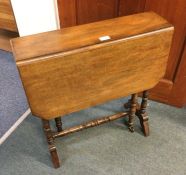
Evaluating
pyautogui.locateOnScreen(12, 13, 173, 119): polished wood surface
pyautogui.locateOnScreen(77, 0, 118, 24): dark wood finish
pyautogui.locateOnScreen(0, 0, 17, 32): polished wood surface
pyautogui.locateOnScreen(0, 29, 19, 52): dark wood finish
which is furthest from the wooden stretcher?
pyautogui.locateOnScreen(0, 29, 19, 52): dark wood finish

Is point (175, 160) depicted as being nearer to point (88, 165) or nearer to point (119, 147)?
point (119, 147)

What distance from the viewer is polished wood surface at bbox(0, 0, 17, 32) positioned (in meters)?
2.11

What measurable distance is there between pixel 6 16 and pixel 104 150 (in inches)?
63.2

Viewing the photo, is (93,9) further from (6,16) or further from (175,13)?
(6,16)

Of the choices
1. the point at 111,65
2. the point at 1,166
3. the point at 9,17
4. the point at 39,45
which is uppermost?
the point at 39,45

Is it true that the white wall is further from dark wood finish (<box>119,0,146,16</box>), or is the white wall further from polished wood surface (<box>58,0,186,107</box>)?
dark wood finish (<box>119,0,146,16</box>)

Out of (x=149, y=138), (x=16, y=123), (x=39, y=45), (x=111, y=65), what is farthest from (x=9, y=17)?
(x=149, y=138)

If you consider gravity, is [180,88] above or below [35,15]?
below

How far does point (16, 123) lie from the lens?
1.71 metres

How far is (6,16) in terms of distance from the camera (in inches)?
87.0

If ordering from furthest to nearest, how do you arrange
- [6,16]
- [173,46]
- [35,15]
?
[6,16], [35,15], [173,46]

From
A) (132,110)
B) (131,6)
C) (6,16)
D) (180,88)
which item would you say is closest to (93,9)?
(131,6)

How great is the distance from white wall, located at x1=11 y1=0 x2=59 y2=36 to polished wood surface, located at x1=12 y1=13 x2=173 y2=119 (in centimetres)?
70

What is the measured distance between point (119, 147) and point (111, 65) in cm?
71
